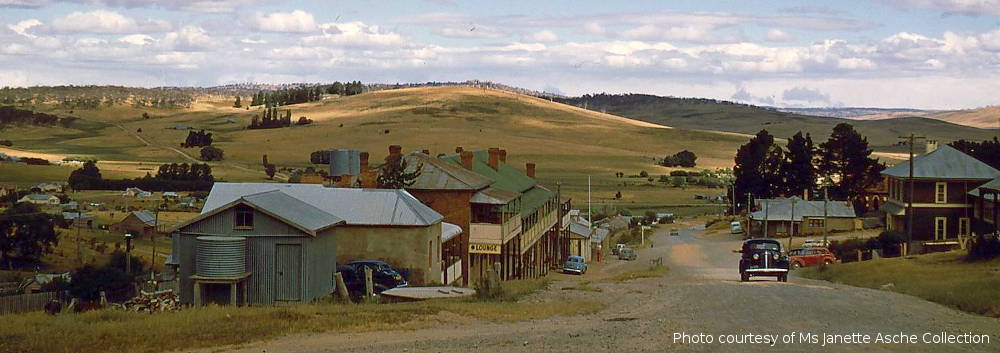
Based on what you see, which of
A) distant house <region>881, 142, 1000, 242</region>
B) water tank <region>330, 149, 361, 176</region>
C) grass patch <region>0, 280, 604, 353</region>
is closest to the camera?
grass patch <region>0, 280, 604, 353</region>

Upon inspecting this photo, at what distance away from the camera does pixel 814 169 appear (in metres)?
89.3

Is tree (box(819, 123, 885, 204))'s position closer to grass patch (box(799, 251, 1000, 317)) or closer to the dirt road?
grass patch (box(799, 251, 1000, 317))

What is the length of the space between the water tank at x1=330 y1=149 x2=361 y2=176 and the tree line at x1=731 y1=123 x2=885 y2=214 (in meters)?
50.9

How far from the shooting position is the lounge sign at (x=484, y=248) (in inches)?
1754

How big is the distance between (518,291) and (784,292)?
669cm

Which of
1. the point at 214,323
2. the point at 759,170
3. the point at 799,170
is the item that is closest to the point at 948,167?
the point at 799,170

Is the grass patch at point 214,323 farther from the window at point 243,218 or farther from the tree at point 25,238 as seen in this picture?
the tree at point 25,238

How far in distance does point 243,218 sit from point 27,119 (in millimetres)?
174267

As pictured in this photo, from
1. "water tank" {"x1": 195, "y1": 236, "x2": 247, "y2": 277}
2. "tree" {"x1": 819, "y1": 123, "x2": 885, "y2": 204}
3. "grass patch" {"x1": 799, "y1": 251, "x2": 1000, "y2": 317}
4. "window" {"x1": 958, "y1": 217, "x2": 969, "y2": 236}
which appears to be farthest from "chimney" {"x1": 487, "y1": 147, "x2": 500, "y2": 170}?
"tree" {"x1": 819, "y1": 123, "x2": 885, "y2": 204}

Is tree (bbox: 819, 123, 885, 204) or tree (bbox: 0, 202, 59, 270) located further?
tree (bbox: 819, 123, 885, 204)

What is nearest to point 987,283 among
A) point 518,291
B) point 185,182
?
point 518,291

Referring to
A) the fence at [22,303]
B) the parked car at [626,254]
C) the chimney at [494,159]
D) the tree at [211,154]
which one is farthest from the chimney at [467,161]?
the tree at [211,154]

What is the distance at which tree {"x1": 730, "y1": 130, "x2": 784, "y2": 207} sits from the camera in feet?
297

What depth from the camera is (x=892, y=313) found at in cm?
2353
